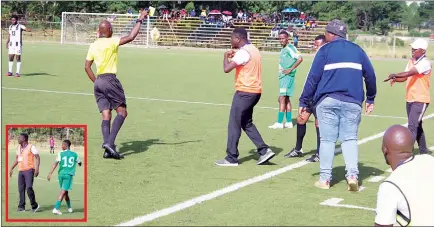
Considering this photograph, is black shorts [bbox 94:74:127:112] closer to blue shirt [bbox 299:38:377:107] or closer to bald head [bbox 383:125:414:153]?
blue shirt [bbox 299:38:377:107]

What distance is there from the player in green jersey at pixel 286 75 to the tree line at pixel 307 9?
4802 centimetres

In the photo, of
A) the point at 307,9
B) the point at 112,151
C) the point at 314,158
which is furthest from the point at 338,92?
the point at 307,9

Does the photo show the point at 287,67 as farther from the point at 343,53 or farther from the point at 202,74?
the point at 202,74

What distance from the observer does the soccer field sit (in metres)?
7.33

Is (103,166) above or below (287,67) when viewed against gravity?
below

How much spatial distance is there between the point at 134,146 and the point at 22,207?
545 centimetres

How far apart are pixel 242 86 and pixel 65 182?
15.5 ft

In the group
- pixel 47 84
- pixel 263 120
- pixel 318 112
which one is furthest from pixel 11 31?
pixel 318 112

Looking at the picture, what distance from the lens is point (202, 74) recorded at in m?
27.1

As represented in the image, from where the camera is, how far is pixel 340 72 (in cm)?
841

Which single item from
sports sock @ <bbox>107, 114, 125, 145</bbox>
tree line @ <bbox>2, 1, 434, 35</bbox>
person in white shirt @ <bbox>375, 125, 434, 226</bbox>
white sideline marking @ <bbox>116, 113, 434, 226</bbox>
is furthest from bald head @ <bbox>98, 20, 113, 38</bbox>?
tree line @ <bbox>2, 1, 434, 35</bbox>

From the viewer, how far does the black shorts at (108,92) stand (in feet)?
34.0

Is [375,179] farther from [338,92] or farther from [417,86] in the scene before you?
[417,86]

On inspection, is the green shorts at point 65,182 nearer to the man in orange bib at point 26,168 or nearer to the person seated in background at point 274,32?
the man in orange bib at point 26,168
